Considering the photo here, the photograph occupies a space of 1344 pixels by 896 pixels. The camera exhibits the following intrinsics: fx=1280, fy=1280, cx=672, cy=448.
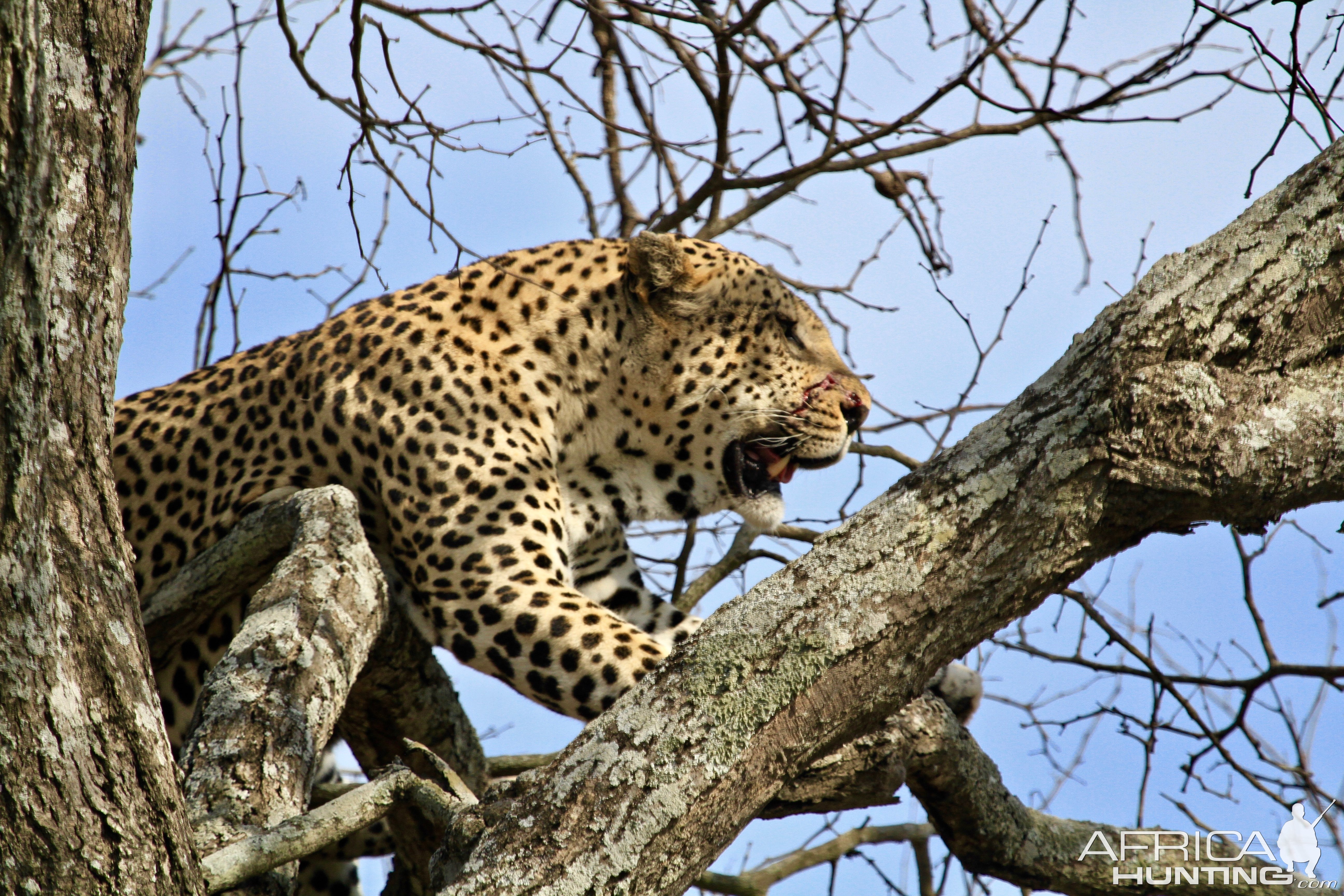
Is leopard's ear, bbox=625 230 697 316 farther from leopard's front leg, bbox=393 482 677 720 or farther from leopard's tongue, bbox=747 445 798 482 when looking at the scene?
leopard's front leg, bbox=393 482 677 720

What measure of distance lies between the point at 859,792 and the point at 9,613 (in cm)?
250

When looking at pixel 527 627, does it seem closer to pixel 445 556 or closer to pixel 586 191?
pixel 445 556

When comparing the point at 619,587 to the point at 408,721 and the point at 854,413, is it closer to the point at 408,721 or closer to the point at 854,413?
the point at 408,721

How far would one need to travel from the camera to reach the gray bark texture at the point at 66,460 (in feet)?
7.14

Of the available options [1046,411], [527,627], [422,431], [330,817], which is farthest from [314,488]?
[1046,411]

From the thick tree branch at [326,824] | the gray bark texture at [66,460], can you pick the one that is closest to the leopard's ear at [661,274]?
the thick tree branch at [326,824]

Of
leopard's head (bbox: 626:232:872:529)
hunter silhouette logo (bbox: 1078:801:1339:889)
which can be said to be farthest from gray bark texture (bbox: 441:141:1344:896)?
leopard's head (bbox: 626:232:872:529)

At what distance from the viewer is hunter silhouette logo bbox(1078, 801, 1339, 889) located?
13.6 ft

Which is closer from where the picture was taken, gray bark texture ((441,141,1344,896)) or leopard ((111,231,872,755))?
gray bark texture ((441,141,1344,896))

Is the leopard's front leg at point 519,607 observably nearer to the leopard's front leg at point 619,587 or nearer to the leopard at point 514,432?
the leopard at point 514,432

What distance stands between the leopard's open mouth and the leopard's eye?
502 millimetres

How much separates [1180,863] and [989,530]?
2.03 metres

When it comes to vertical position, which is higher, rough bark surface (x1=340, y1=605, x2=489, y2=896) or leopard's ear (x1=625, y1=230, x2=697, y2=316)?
leopard's ear (x1=625, y1=230, x2=697, y2=316)

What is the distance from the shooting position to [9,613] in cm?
222
